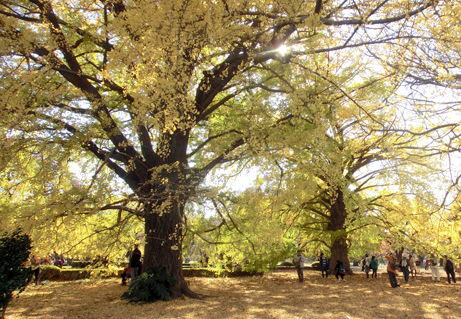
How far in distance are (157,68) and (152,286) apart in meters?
4.87

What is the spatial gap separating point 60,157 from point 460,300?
9.59 meters

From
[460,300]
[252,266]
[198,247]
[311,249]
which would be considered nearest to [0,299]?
[198,247]

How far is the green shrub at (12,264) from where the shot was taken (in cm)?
482

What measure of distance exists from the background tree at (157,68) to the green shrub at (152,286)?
27 centimetres

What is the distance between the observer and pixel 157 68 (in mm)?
4555

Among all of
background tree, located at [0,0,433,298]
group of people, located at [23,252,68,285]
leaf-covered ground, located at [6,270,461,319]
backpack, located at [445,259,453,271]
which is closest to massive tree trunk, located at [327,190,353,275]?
backpack, located at [445,259,453,271]

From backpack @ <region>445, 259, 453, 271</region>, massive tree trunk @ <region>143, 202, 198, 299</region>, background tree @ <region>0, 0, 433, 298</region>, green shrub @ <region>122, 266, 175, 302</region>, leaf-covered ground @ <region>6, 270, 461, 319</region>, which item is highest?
background tree @ <region>0, 0, 433, 298</region>

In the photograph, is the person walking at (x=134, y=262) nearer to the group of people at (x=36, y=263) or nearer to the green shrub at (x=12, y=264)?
the group of people at (x=36, y=263)

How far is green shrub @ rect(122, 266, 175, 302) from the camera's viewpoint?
6.80 meters

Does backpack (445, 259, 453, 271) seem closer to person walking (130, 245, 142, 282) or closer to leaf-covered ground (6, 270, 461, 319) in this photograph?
leaf-covered ground (6, 270, 461, 319)

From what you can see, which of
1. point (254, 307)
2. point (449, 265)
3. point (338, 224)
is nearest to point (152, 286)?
point (254, 307)

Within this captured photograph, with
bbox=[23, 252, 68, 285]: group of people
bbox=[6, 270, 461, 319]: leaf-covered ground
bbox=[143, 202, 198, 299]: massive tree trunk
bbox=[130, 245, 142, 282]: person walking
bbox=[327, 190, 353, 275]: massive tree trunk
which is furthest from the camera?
bbox=[327, 190, 353, 275]: massive tree trunk

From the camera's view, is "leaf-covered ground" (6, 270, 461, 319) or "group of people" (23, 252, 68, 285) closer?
"leaf-covered ground" (6, 270, 461, 319)

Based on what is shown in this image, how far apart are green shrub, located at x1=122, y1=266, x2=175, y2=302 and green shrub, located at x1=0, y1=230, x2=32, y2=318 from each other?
2397 millimetres
